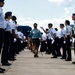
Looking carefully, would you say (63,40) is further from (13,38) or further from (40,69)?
(40,69)

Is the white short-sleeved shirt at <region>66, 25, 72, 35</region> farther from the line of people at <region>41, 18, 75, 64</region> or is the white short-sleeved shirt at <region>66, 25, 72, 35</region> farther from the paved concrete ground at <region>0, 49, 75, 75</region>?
the paved concrete ground at <region>0, 49, 75, 75</region>

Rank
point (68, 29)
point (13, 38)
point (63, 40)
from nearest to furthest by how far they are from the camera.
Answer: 1. point (13, 38)
2. point (68, 29)
3. point (63, 40)

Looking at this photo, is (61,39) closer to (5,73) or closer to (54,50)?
(54,50)

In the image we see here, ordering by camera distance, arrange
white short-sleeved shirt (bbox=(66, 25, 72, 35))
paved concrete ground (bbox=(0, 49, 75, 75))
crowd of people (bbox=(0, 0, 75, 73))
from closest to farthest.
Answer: paved concrete ground (bbox=(0, 49, 75, 75)) → crowd of people (bbox=(0, 0, 75, 73)) → white short-sleeved shirt (bbox=(66, 25, 72, 35))

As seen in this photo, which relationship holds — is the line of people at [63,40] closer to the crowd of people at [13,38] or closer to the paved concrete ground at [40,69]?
the crowd of people at [13,38]

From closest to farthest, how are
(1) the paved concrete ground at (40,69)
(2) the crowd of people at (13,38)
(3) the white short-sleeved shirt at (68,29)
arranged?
(1) the paved concrete ground at (40,69) < (2) the crowd of people at (13,38) < (3) the white short-sleeved shirt at (68,29)

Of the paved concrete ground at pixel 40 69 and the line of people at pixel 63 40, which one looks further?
the line of people at pixel 63 40

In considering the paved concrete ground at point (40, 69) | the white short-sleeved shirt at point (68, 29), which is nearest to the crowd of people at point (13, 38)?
the white short-sleeved shirt at point (68, 29)

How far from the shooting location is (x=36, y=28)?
20766mm

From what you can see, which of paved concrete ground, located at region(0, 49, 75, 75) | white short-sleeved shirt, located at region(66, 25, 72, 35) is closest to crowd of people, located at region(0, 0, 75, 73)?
white short-sleeved shirt, located at region(66, 25, 72, 35)

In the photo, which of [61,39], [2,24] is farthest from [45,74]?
[61,39]

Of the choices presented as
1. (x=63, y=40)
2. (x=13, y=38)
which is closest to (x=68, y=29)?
(x=13, y=38)

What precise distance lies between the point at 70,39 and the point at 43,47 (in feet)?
51.7

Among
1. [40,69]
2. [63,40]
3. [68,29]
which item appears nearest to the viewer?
[40,69]
